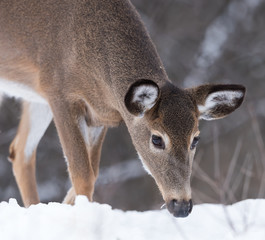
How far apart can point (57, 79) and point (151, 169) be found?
1.56 meters

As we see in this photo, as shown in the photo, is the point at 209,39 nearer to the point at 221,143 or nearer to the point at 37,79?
the point at 221,143

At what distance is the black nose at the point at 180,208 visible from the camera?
7758mm

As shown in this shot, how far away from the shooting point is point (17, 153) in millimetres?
10688

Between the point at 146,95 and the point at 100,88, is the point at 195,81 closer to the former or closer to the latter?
the point at 100,88

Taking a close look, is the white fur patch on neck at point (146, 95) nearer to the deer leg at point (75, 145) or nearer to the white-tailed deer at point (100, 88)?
the white-tailed deer at point (100, 88)

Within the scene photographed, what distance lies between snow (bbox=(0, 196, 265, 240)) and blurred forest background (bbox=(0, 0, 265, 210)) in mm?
9606

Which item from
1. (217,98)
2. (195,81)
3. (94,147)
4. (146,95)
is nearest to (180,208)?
(146,95)

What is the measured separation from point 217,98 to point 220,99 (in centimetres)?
4

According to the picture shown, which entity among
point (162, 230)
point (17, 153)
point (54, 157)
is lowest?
point (54, 157)

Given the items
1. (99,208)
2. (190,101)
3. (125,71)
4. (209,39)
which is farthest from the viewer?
(209,39)

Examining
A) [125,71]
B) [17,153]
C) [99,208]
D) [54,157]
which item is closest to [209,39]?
[54,157]

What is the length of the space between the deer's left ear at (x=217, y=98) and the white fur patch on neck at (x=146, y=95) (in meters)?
0.49

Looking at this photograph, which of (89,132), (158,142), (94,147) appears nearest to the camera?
(158,142)

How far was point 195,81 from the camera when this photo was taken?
1962cm
